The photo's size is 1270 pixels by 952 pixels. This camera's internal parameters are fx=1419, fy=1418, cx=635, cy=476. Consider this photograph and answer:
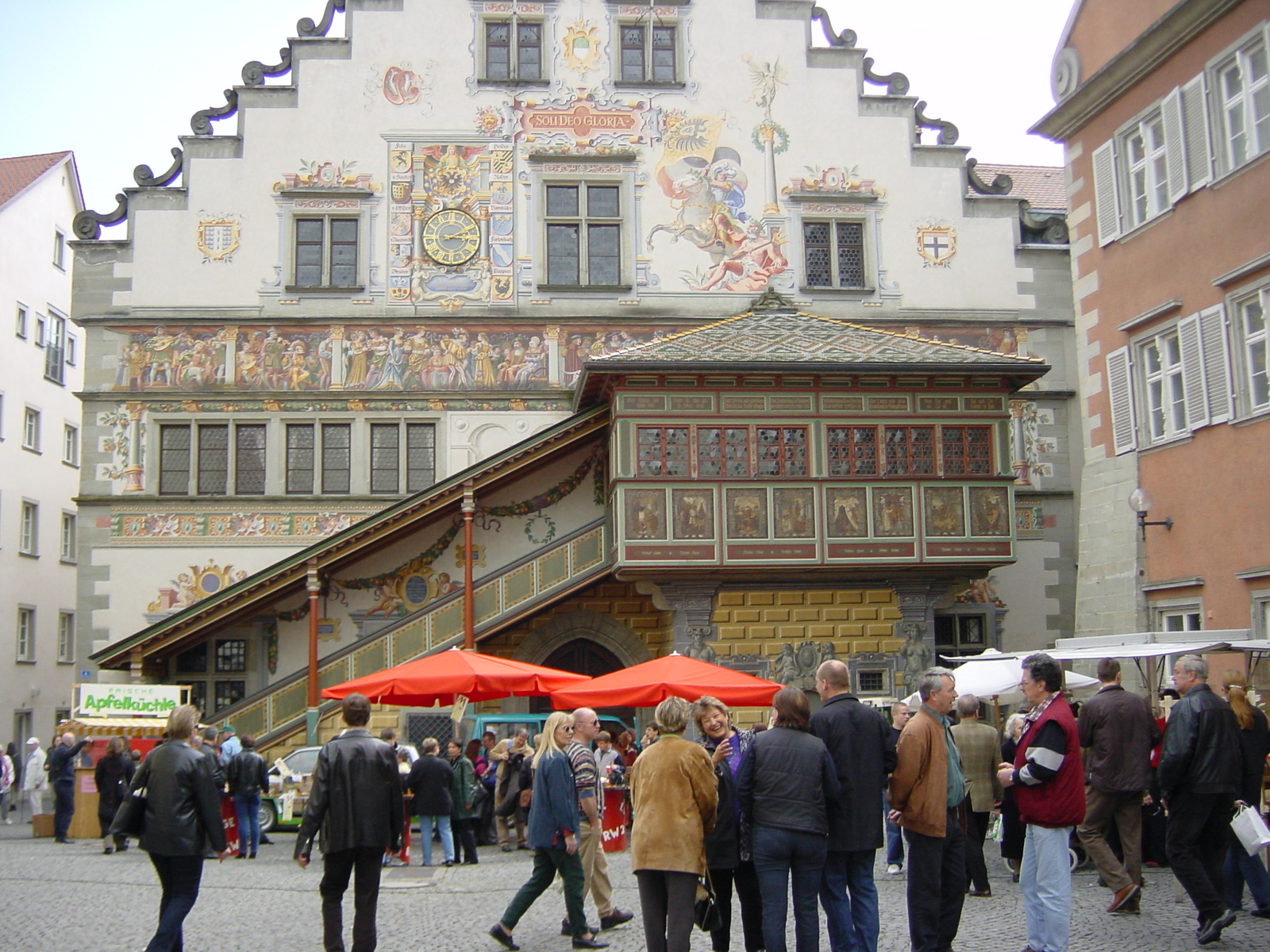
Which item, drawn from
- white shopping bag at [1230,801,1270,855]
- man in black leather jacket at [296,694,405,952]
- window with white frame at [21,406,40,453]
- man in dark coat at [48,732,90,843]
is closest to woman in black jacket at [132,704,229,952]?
man in black leather jacket at [296,694,405,952]

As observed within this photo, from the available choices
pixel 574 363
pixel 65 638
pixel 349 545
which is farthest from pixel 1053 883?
pixel 65 638

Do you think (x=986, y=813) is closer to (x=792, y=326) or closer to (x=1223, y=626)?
(x=1223, y=626)

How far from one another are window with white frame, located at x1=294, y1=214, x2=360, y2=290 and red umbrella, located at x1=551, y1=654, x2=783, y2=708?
11442 mm

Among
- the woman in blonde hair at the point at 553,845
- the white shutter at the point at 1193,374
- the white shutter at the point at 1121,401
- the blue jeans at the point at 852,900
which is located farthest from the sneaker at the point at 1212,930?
the white shutter at the point at 1121,401

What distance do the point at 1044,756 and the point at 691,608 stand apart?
562 inches

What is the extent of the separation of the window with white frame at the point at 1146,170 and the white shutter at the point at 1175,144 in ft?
0.54

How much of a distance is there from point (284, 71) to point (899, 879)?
1934 centimetres

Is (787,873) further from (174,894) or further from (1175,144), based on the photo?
(1175,144)

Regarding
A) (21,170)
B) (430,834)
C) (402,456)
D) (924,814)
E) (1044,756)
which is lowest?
(430,834)

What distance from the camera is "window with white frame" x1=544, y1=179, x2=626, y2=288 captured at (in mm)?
25594

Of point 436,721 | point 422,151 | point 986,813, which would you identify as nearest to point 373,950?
point 986,813

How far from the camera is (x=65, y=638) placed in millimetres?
36969

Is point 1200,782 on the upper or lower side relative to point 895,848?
upper

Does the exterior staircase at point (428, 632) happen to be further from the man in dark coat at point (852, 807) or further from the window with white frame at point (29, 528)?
the window with white frame at point (29, 528)
